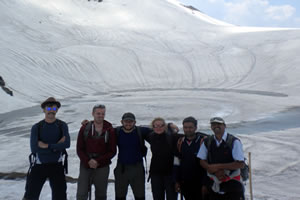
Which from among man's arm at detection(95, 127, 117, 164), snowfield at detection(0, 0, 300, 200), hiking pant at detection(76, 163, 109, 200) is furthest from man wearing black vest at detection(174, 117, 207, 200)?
snowfield at detection(0, 0, 300, 200)

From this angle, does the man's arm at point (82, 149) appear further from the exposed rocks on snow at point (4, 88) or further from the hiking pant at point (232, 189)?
the exposed rocks on snow at point (4, 88)

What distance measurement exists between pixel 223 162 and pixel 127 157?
1.44 meters

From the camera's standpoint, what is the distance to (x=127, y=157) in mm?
4492

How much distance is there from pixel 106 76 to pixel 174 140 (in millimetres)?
27366

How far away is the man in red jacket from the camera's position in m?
4.38

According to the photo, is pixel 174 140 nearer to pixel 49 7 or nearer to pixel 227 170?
pixel 227 170

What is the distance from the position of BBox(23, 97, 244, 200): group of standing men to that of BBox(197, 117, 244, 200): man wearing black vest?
0.5 inches

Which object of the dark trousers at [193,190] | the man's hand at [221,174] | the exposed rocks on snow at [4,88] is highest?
the exposed rocks on snow at [4,88]

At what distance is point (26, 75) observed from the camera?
A: 83.6ft

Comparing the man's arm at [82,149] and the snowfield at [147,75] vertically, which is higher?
the snowfield at [147,75]

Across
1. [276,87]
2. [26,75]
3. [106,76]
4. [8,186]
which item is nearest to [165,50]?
[106,76]

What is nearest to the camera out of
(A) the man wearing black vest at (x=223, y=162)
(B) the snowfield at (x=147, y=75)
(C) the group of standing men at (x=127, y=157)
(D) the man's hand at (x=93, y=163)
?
(A) the man wearing black vest at (x=223, y=162)

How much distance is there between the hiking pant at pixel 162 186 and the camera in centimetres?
443

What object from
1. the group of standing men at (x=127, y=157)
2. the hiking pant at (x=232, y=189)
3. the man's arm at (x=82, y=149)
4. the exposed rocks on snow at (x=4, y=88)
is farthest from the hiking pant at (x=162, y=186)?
the exposed rocks on snow at (x=4, y=88)
